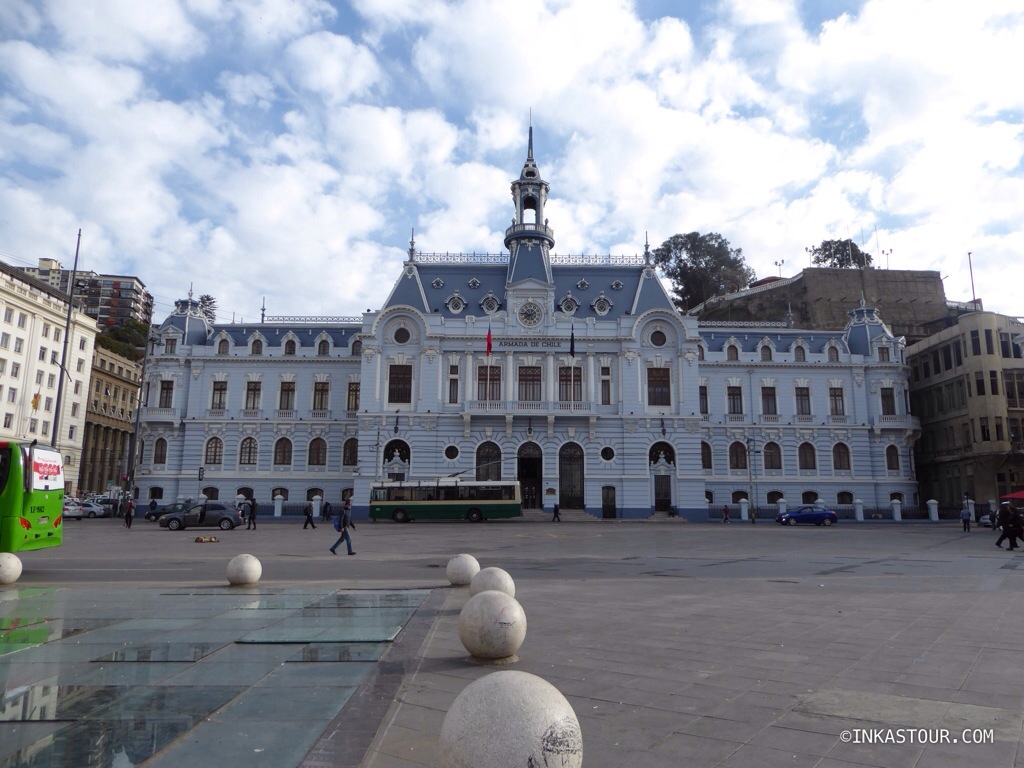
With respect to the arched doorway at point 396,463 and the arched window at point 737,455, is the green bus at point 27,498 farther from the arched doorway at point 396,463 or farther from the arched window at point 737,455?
the arched window at point 737,455

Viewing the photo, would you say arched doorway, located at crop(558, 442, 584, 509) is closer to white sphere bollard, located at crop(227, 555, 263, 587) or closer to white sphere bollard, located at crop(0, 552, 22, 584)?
white sphere bollard, located at crop(227, 555, 263, 587)

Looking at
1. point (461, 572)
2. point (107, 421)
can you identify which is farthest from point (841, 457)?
point (107, 421)

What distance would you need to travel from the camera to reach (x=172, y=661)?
25.3 ft

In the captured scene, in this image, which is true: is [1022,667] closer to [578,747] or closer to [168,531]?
[578,747]

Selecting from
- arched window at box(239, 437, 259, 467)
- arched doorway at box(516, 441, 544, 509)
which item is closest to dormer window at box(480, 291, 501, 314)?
arched doorway at box(516, 441, 544, 509)

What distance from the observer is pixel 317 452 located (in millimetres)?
51688

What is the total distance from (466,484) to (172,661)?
118ft

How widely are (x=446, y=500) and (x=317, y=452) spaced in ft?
43.7

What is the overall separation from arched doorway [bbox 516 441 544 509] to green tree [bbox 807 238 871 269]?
1924 inches

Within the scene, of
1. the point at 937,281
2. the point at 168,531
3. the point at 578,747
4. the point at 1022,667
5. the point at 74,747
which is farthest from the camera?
the point at 937,281

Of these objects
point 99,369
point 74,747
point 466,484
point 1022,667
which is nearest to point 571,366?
point 466,484

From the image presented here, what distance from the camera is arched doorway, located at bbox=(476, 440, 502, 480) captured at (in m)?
48.0

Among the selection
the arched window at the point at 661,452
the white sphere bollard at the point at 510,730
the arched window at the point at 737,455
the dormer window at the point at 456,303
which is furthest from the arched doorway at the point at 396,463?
the white sphere bollard at the point at 510,730

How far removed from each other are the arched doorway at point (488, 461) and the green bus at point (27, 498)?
103ft
